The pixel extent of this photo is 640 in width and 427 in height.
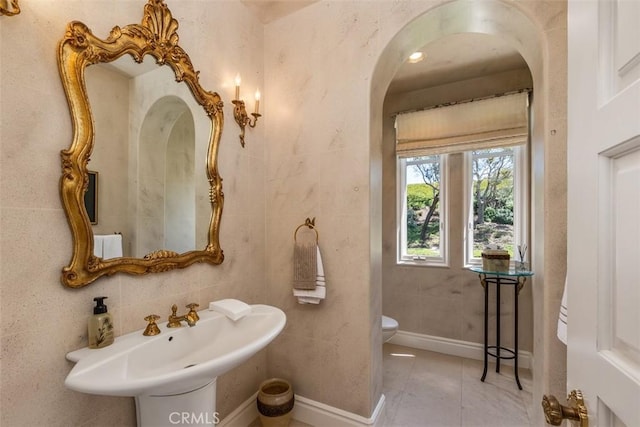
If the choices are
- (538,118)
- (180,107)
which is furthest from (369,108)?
(180,107)

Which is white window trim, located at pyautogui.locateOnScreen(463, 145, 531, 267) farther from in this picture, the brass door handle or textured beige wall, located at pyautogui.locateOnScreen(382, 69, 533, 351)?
the brass door handle

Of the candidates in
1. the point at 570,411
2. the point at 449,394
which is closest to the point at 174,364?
the point at 570,411

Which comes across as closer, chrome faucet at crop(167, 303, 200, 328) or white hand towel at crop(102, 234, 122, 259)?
white hand towel at crop(102, 234, 122, 259)

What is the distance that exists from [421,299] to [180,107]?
2.63 meters

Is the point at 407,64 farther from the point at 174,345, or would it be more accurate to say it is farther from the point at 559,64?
the point at 174,345

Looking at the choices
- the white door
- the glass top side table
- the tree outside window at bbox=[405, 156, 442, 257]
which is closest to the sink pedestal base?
the white door

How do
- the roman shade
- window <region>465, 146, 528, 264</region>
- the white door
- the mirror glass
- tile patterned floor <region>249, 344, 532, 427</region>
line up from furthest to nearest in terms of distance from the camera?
window <region>465, 146, 528, 264</region>, the roman shade, tile patterned floor <region>249, 344, 532, 427</region>, the mirror glass, the white door

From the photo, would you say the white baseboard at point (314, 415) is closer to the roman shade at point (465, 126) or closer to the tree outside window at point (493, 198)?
the tree outside window at point (493, 198)

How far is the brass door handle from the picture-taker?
1.69 ft

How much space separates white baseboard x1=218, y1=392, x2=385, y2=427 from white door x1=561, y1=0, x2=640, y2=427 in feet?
4.42

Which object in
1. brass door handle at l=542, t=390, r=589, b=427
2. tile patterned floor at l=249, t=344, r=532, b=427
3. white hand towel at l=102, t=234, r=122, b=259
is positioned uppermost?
white hand towel at l=102, t=234, r=122, b=259

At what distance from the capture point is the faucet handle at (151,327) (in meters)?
1.12

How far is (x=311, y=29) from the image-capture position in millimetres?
1749

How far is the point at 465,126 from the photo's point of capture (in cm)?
258
